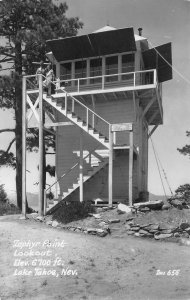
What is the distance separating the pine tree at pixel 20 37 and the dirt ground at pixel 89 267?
12.1 meters

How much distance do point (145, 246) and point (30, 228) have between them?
17.0 feet

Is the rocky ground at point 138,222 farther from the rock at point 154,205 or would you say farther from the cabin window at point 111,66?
the cabin window at point 111,66

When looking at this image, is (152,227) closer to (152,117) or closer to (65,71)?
(152,117)

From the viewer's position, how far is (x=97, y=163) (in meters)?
23.2

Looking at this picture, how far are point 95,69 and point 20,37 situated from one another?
6021mm

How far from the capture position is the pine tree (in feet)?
87.9

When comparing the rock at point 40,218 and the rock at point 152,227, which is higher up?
the rock at point 152,227

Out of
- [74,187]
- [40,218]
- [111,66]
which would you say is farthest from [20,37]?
[40,218]

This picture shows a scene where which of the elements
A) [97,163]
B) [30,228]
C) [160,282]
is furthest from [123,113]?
[160,282]

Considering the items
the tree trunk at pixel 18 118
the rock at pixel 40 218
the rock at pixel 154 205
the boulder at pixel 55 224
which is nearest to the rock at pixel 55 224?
the boulder at pixel 55 224

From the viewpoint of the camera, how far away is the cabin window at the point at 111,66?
23547 mm

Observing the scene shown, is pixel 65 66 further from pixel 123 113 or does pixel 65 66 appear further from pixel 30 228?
pixel 30 228

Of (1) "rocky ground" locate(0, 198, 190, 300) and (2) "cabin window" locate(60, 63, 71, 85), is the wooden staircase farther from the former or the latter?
(2) "cabin window" locate(60, 63, 71, 85)

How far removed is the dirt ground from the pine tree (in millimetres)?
12054
